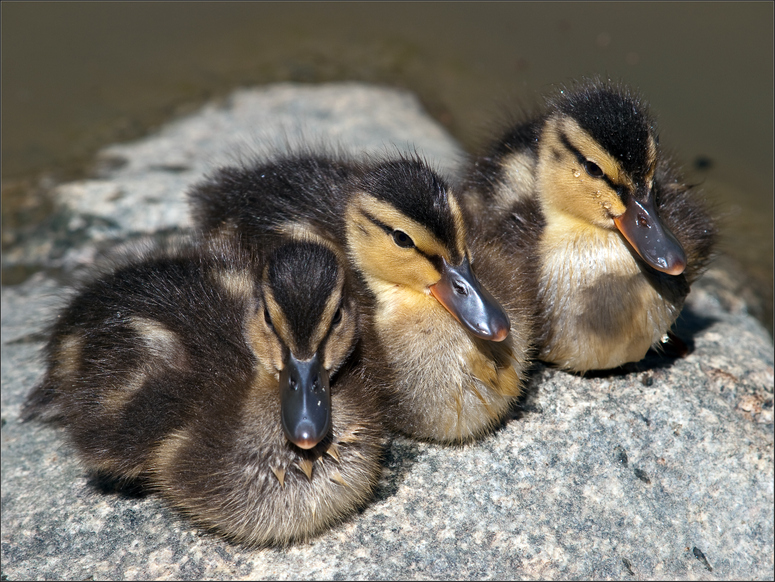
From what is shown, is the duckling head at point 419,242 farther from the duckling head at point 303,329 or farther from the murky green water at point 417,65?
the murky green water at point 417,65

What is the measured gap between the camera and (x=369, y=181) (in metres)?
2.79

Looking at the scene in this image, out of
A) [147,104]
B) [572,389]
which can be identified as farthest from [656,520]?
[147,104]

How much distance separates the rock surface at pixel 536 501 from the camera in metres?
2.59

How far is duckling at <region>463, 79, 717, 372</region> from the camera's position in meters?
2.83

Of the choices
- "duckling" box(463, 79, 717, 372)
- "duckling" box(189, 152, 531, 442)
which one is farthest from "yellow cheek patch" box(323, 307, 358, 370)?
"duckling" box(463, 79, 717, 372)

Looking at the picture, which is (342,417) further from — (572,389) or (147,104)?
(147,104)

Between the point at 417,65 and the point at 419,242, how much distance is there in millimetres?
5136

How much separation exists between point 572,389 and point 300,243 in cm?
139

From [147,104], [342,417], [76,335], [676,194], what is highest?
[676,194]

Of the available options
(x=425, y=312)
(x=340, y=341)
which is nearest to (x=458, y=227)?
(x=425, y=312)

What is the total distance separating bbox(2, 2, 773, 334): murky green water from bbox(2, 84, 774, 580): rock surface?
119 inches

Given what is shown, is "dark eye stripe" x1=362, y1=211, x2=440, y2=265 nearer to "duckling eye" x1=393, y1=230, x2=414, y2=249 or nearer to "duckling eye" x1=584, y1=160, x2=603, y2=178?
"duckling eye" x1=393, y1=230, x2=414, y2=249

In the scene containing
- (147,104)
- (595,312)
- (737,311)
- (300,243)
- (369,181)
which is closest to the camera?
(300,243)

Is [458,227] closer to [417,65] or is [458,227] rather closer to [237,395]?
[237,395]
